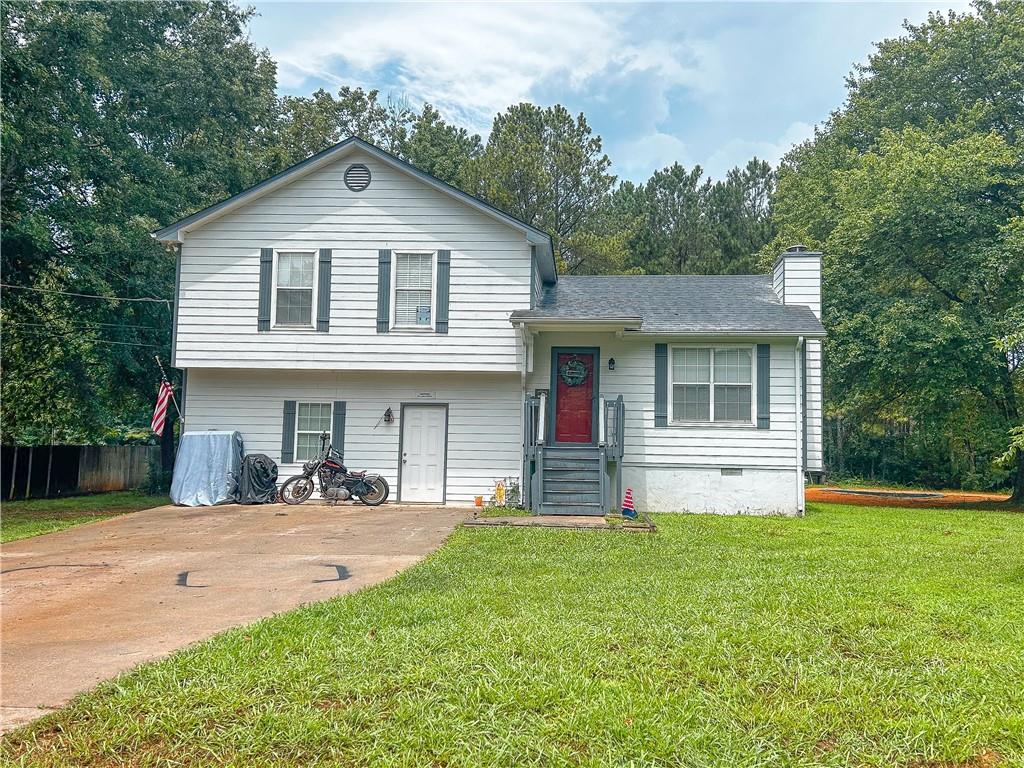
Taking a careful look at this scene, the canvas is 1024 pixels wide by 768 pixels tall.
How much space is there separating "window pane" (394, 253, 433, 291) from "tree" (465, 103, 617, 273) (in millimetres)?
13056

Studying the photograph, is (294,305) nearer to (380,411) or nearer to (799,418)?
(380,411)

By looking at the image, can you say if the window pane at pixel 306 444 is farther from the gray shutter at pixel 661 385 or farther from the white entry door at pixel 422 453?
the gray shutter at pixel 661 385

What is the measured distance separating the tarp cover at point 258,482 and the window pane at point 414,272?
422cm

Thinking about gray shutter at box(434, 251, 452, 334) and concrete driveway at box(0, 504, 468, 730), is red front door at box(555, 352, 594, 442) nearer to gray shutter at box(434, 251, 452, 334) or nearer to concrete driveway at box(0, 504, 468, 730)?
gray shutter at box(434, 251, 452, 334)

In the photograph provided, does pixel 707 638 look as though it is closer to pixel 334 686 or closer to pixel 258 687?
pixel 334 686

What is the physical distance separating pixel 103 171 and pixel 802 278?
15478mm

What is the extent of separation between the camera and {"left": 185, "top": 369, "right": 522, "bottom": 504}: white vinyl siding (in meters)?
13.2

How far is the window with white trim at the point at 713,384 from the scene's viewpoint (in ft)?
42.8

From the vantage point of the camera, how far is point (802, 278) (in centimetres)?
1428

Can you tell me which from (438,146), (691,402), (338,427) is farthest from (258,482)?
(438,146)

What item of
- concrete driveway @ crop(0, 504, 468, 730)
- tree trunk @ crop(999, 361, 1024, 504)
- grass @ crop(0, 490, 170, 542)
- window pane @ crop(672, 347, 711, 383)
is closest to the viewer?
concrete driveway @ crop(0, 504, 468, 730)

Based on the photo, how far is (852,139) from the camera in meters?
26.6

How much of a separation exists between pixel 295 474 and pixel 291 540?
14.6 feet

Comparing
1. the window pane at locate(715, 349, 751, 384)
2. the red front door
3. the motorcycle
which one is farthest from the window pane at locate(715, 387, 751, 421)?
the motorcycle
